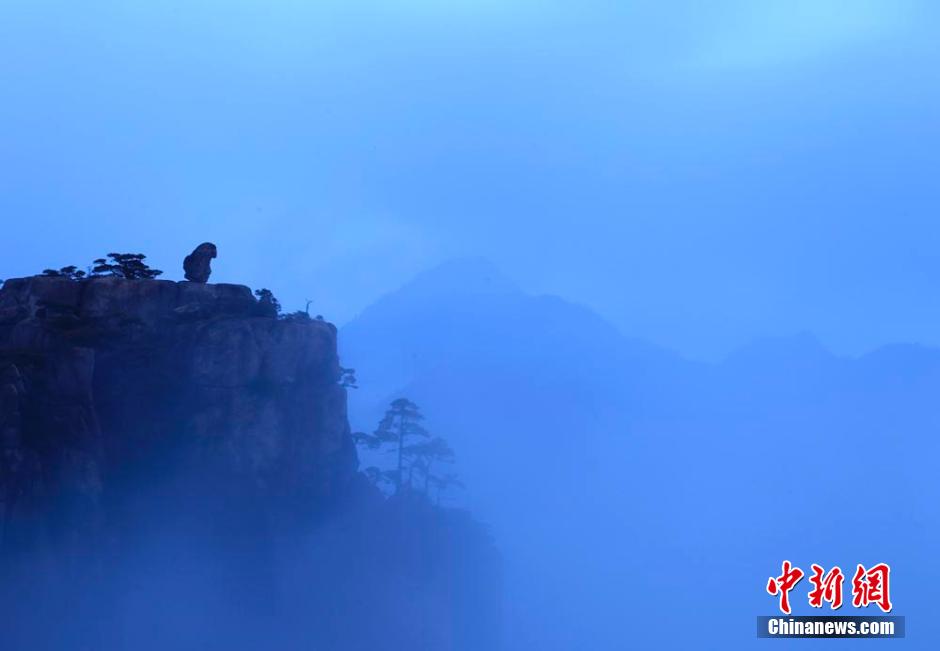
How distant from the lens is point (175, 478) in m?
56.2

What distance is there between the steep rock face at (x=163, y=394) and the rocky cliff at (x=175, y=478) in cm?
8

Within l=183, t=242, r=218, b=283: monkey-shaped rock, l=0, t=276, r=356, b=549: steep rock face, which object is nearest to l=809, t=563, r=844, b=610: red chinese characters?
l=0, t=276, r=356, b=549: steep rock face

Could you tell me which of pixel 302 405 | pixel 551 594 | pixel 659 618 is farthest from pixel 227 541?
pixel 659 618

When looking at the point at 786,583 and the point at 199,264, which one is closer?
the point at 786,583

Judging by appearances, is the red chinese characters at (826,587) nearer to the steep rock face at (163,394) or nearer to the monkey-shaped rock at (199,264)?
the steep rock face at (163,394)

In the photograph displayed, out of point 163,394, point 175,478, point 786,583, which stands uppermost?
point 163,394

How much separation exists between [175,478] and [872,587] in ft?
125

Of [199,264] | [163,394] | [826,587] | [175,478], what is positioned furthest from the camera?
[199,264]

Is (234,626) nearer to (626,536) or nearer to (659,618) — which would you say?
(659,618)

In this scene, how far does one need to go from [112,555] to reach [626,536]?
424 ft

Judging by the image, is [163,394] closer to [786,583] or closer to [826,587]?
[786,583]

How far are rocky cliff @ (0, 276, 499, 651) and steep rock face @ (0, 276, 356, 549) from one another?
0.08 m

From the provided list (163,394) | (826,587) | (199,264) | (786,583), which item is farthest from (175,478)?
(826,587)

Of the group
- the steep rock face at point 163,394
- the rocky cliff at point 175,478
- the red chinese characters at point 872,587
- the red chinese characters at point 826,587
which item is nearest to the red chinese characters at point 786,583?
the red chinese characters at point 826,587
